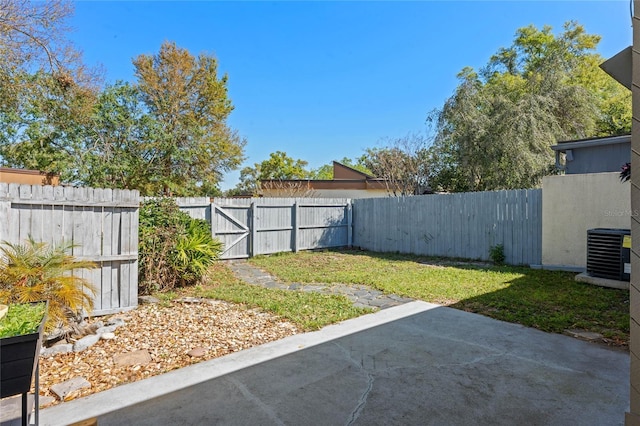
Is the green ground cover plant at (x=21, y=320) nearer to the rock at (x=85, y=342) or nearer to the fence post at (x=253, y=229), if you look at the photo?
the rock at (x=85, y=342)

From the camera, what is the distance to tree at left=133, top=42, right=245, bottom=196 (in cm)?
1388

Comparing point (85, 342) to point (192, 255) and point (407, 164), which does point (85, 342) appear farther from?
point (407, 164)

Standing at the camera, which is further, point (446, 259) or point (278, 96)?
point (278, 96)

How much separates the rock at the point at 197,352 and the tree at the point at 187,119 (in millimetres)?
11376

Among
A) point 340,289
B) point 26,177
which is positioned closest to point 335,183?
point 26,177

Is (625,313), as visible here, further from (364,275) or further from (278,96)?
(278,96)

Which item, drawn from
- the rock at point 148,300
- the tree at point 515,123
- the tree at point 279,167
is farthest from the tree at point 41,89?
the tree at point 279,167

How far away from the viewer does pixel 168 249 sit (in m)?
5.43

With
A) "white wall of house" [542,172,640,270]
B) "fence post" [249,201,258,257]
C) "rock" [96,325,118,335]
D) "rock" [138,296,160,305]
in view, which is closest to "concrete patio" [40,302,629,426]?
"rock" [96,325,118,335]

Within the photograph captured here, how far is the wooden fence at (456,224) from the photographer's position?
24.0 feet

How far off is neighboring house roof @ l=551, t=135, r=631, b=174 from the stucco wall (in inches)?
67.1

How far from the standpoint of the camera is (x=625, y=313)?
397 cm

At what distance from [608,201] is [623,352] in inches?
167

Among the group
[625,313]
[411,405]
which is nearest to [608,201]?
[625,313]
